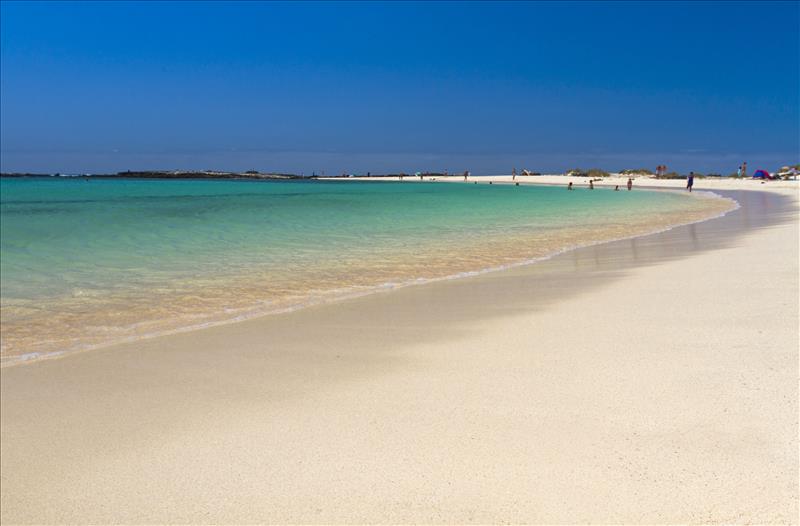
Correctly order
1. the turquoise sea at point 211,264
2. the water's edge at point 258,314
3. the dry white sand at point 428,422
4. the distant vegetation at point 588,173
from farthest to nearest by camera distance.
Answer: the distant vegetation at point 588,173
the turquoise sea at point 211,264
the water's edge at point 258,314
the dry white sand at point 428,422

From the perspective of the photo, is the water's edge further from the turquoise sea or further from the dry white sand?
the dry white sand

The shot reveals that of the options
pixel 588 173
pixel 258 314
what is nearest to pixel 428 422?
pixel 258 314

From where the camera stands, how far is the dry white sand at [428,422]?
260cm

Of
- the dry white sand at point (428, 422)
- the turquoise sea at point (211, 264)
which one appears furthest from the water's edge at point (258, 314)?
the dry white sand at point (428, 422)

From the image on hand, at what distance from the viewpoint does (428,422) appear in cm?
329

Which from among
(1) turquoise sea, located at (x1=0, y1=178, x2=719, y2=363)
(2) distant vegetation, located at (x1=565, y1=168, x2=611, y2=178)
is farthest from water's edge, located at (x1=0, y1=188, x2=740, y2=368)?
(2) distant vegetation, located at (x1=565, y1=168, x2=611, y2=178)

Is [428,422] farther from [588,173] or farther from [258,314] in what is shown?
[588,173]

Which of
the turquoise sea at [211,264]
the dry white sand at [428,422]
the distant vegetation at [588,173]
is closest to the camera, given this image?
the dry white sand at [428,422]

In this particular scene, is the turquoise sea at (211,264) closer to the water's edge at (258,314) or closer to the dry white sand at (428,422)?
the water's edge at (258,314)

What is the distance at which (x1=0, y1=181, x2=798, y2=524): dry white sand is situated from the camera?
260 cm

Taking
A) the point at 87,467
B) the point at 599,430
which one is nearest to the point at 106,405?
the point at 87,467

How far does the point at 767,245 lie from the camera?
1021cm

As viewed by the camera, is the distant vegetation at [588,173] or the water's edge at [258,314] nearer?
the water's edge at [258,314]

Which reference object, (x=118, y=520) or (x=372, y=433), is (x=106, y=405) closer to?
(x=118, y=520)
